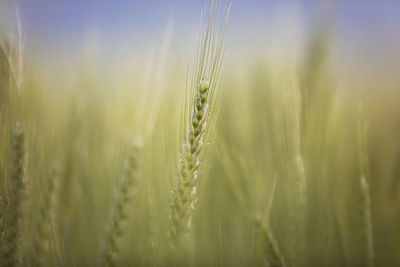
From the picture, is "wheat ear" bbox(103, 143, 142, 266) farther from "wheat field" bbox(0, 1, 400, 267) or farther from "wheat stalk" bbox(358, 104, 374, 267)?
"wheat stalk" bbox(358, 104, 374, 267)

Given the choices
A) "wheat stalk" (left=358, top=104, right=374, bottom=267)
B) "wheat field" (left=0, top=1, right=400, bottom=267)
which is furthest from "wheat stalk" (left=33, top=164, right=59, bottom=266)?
"wheat stalk" (left=358, top=104, right=374, bottom=267)

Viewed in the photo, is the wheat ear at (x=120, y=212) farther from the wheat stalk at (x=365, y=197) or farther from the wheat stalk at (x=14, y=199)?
the wheat stalk at (x=365, y=197)

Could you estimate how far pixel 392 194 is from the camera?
1156 millimetres

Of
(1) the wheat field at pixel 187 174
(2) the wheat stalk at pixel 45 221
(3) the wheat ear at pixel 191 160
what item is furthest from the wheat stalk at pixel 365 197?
(2) the wheat stalk at pixel 45 221

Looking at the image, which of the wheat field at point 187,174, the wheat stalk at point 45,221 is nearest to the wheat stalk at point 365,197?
the wheat field at point 187,174

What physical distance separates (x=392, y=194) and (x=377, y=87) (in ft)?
3.00

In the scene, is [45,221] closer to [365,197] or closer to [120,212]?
[120,212]

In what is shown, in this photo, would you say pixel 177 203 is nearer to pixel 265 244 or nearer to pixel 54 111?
pixel 265 244

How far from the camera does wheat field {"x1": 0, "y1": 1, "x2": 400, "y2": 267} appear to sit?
85 cm

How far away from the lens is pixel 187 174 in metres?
0.81

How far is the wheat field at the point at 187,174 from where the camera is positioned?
855mm

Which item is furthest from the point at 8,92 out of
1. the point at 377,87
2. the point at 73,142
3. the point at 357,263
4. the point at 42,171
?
the point at 377,87

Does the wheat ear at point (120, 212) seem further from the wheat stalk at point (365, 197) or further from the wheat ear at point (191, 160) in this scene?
the wheat stalk at point (365, 197)

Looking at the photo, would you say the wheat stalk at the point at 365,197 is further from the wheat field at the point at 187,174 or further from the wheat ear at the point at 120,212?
the wheat ear at the point at 120,212
